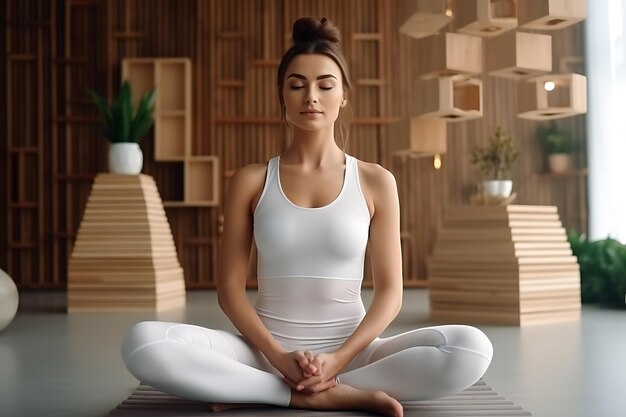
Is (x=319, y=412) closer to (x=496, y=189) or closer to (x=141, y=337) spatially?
(x=141, y=337)

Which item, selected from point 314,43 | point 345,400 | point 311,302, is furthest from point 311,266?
point 314,43

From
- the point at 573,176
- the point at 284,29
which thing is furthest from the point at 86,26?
the point at 573,176

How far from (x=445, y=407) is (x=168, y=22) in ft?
18.6

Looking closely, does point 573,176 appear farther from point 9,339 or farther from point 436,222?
point 9,339

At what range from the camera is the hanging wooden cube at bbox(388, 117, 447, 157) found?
184 inches

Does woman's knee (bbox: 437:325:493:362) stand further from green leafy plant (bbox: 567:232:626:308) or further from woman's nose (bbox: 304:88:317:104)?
green leafy plant (bbox: 567:232:626:308)

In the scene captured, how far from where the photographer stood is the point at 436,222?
7125mm

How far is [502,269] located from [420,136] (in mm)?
954

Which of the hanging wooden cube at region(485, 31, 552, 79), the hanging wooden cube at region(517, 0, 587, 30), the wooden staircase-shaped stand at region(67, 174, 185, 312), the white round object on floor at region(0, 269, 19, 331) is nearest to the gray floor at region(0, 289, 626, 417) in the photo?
the white round object on floor at region(0, 269, 19, 331)

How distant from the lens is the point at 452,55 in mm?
4344

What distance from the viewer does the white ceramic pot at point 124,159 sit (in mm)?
5363

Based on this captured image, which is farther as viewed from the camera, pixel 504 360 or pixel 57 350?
pixel 57 350

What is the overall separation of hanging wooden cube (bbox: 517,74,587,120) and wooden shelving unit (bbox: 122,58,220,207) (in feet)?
10.5

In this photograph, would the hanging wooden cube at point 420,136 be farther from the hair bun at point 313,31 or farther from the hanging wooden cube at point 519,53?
the hair bun at point 313,31
